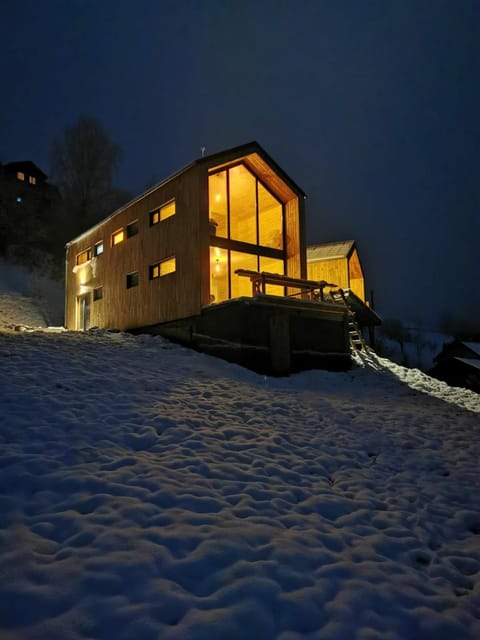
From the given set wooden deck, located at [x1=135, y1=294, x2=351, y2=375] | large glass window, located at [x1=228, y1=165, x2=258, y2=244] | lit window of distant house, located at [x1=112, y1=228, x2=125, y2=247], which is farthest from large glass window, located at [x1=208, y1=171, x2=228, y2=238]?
lit window of distant house, located at [x1=112, y1=228, x2=125, y2=247]

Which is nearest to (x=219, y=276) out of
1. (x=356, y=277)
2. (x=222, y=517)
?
(x=222, y=517)

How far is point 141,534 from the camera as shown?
3641 millimetres

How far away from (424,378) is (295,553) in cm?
1459

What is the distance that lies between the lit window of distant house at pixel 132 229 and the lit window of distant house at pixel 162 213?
126 centimetres

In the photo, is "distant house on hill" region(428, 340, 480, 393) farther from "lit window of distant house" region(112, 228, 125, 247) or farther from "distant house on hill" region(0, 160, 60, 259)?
"distant house on hill" region(0, 160, 60, 259)

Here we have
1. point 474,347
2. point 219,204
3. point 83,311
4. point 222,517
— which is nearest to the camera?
point 222,517

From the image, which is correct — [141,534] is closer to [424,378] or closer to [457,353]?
[424,378]

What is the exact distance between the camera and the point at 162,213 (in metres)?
17.2

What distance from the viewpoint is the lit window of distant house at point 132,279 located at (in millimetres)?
18156

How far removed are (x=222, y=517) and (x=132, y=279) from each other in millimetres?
15715

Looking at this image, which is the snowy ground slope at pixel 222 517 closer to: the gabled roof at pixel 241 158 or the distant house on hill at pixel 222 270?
the distant house on hill at pixel 222 270

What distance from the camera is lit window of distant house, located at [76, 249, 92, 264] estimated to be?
72.1ft

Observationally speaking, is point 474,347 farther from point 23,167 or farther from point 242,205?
point 23,167

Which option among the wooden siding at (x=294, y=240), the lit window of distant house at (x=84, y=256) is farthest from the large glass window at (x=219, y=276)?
the lit window of distant house at (x=84, y=256)
